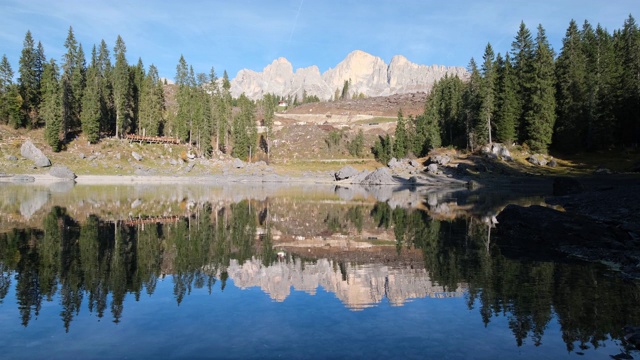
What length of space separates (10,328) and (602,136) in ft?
276

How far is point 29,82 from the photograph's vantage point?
9681 centimetres

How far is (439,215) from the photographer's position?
34719mm

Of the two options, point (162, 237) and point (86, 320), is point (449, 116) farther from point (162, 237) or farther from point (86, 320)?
point (86, 320)

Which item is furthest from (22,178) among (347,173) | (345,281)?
(345,281)

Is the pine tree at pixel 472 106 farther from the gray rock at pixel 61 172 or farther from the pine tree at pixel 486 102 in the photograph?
the gray rock at pixel 61 172

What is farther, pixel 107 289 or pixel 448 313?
pixel 107 289

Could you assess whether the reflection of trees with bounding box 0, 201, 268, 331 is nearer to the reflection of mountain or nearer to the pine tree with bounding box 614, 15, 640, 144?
the reflection of mountain

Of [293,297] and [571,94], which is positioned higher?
[571,94]

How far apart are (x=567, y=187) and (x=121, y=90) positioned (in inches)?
3506

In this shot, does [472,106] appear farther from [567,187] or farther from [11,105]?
[11,105]

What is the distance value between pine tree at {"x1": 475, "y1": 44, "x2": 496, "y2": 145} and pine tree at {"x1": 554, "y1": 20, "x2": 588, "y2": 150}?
1144 cm

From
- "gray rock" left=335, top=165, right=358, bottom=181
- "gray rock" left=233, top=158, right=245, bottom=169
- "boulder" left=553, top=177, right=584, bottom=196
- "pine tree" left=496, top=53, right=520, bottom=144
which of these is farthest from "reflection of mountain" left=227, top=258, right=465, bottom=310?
"gray rock" left=233, top=158, right=245, bottom=169

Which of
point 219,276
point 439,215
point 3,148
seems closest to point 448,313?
point 219,276

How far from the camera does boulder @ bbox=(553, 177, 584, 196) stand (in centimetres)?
4801
